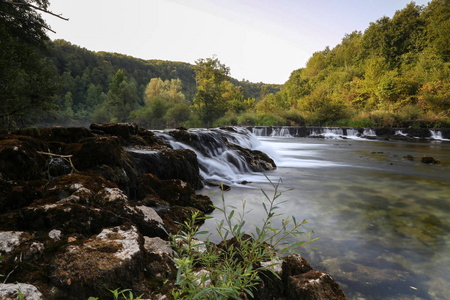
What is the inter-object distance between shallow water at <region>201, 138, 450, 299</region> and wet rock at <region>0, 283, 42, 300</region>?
2512 millimetres

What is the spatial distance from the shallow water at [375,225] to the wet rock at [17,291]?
2512 millimetres

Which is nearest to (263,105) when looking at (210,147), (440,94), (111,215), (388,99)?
(388,99)

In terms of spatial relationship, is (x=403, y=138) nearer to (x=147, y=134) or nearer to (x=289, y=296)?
(x=147, y=134)

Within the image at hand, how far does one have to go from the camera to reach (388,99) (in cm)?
3297

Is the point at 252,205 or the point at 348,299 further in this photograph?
the point at 252,205

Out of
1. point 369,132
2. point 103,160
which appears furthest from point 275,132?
point 103,160

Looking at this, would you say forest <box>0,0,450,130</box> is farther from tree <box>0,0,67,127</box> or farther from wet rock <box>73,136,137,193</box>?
wet rock <box>73,136,137,193</box>

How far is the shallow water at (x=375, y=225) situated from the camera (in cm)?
254

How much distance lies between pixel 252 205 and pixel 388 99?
122 ft

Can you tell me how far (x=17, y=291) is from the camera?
1.28 metres

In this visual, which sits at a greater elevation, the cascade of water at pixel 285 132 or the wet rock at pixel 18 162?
the cascade of water at pixel 285 132

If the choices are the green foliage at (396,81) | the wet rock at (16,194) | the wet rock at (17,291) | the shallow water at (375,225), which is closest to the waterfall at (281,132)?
the green foliage at (396,81)

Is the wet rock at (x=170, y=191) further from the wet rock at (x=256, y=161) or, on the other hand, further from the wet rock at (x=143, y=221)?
the wet rock at (x=256, y=161)

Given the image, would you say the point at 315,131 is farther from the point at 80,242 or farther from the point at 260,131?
the point at 80,242
